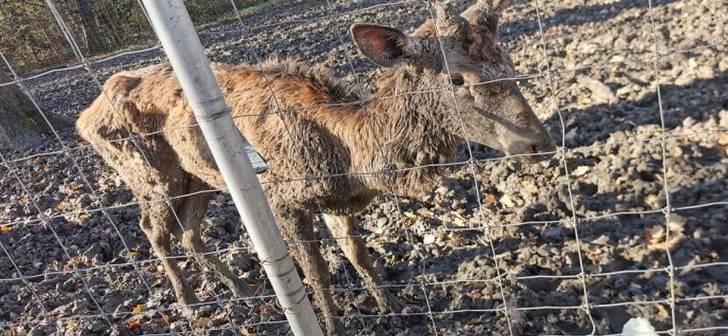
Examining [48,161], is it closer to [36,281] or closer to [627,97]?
[36,281]

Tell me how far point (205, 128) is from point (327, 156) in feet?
4.44

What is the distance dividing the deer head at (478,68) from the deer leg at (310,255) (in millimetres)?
1238

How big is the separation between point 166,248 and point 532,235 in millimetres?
2840

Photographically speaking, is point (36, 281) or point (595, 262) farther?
point (36, 281)

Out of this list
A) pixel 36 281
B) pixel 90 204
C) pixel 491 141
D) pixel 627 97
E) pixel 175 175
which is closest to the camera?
pixel 491 141

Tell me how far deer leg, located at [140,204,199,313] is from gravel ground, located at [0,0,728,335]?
0.60 ft

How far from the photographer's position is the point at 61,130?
10.0 metres

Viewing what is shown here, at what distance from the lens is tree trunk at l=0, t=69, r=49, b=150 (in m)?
9.49

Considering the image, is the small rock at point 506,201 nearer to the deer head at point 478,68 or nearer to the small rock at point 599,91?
the deer head at point 478,68

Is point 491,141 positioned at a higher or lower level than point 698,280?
higher

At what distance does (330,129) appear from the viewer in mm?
3535

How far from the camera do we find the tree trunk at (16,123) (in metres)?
9.49

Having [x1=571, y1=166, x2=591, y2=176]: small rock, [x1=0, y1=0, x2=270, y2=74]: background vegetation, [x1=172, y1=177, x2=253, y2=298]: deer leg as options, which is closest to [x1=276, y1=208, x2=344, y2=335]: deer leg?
[x1=172, y1=177, x2=253, y2=298]: deer leg

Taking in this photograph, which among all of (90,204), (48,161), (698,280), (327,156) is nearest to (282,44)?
(48,161)
